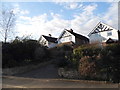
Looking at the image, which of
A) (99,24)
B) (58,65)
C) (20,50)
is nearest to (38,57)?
(20,50)

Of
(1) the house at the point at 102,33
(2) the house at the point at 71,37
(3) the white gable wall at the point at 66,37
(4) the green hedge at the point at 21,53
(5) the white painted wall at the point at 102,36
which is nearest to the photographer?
(4) the green hedge at the point at 21,53

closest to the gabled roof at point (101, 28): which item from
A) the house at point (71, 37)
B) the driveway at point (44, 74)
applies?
the house at point (71, 37)

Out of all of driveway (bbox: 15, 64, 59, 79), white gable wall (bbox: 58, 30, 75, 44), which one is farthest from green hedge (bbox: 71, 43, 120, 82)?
white gable wall (bbox: 58, 30, 75, 44)

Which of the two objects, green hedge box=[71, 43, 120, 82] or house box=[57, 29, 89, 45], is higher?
house box=[57, 29, 89, 45]

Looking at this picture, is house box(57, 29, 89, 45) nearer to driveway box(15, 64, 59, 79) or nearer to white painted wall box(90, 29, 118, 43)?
white painted wall box(90, 29, 118, 43)

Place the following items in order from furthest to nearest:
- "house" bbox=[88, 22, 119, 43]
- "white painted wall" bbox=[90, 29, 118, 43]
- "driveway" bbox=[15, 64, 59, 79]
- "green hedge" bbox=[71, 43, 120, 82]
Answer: "house" bbox=[88, 22, 119, 43], "white painted wall" bbox=[90, 29, 118, 43], "driveway" bbox=[15, 64, 59, 79], "green hedge" bbox=[71, 43, 120, 82]

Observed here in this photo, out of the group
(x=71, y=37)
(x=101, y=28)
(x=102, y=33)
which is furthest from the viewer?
(x=71, y=37)

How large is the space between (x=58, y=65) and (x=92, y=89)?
6.93m

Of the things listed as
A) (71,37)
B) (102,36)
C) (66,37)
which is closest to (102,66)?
(102,36)

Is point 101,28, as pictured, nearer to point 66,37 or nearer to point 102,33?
point 102,33

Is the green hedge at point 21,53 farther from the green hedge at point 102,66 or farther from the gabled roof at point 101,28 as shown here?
the gabled roof at point 101,28

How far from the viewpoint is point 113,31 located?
39219 mm

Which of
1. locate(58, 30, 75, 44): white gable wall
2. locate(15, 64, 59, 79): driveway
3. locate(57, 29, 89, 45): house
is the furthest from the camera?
locate(58, 30, 75, 44): white gable wall

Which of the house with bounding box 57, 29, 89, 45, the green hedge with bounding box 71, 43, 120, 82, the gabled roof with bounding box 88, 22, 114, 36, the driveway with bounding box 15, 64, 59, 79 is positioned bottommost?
the driveway with bounding box 15, 64, 59, 79
